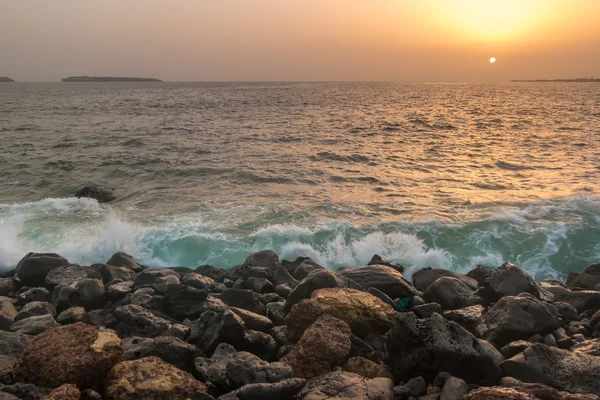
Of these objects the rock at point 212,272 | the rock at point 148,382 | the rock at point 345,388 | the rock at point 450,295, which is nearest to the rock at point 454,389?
the rock at point 345,388

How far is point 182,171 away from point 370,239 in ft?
33.5

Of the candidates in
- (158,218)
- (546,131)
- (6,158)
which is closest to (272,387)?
(158,218)

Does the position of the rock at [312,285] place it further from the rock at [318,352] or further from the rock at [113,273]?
the rock at [113,273]

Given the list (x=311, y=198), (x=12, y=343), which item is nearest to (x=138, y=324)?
(x=12, y=343)

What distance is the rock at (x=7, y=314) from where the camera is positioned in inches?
227

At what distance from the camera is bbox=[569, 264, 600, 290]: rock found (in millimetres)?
8172

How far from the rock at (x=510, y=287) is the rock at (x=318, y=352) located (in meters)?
3.16

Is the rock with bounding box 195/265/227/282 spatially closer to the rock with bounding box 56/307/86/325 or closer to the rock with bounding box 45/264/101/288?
the rock with bounding box 45/264/101/288

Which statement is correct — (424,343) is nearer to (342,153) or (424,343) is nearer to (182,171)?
(182,171)

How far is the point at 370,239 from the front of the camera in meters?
10.4

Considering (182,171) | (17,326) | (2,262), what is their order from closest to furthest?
1. (17,326)
2. (2,262)
3. (182,171)

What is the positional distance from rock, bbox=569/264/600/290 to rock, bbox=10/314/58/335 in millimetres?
8702

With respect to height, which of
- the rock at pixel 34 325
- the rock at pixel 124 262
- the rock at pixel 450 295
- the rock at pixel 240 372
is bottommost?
the rock at pixel 124 262

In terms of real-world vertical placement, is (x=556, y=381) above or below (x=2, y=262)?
above
